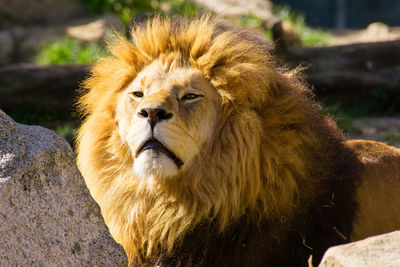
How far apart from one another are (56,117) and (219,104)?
3.87m

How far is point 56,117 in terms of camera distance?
6.52 meters

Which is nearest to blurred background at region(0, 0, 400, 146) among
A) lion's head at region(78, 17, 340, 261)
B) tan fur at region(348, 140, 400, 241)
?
lion's head at region(78, 17, 340, 261)

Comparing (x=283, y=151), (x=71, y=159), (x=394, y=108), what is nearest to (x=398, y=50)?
(x=394, y=108)

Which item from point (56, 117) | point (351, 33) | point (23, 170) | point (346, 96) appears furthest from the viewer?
point (351, 33)

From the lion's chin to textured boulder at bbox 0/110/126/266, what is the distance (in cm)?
34

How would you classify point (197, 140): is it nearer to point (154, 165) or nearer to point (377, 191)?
point (154, 165)

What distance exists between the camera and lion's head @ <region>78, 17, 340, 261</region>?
2882mm

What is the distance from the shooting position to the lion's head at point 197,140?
9.46 ft

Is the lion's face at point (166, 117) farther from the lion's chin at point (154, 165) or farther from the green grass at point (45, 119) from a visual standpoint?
A: the green grass at point (45, 119)

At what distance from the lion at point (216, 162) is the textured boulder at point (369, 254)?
769 millimetres

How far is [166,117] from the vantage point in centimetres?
278

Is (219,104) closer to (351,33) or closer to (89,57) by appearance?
(89,57)

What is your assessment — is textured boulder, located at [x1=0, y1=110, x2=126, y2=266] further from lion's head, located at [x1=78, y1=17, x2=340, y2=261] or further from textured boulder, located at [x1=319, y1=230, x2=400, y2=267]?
textured boulder, located at [x1=319, y1=230, x2=400, y2=267]

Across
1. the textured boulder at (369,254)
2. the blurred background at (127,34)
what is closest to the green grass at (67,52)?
the blurred background at (127,34)
